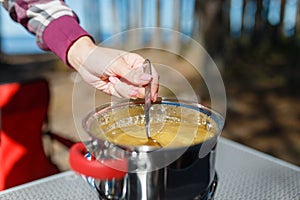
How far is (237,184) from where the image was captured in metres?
0.86

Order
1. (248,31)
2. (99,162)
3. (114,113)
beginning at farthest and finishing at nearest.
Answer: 1. (248,31)
2. (114,113)
3. (99,162)

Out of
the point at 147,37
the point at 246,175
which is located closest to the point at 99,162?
the point at 246,175

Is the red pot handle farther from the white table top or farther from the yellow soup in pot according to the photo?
the white table top

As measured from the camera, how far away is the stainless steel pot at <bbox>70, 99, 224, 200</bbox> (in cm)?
51

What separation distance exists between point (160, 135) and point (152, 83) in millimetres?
107

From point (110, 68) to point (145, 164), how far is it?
282 mm

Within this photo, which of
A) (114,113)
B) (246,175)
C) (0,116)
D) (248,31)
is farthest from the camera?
(248,31)

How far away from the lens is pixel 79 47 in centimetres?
80

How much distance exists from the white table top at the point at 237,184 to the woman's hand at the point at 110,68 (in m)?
0.24

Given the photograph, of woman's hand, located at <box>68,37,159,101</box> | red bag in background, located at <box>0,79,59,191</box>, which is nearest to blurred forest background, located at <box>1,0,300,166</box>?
red bag in background, located at <box>0,79,59,191</box>

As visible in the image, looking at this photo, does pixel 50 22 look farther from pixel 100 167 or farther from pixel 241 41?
pixel 241 41

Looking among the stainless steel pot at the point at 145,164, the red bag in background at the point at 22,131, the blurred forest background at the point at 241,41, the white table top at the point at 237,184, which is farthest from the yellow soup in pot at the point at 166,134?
the blurred forest background at the point at 241,41

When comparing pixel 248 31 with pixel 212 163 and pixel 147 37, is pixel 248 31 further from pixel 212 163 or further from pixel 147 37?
pixel 212 163

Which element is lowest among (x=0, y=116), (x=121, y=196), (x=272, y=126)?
(x=272, y=126)
